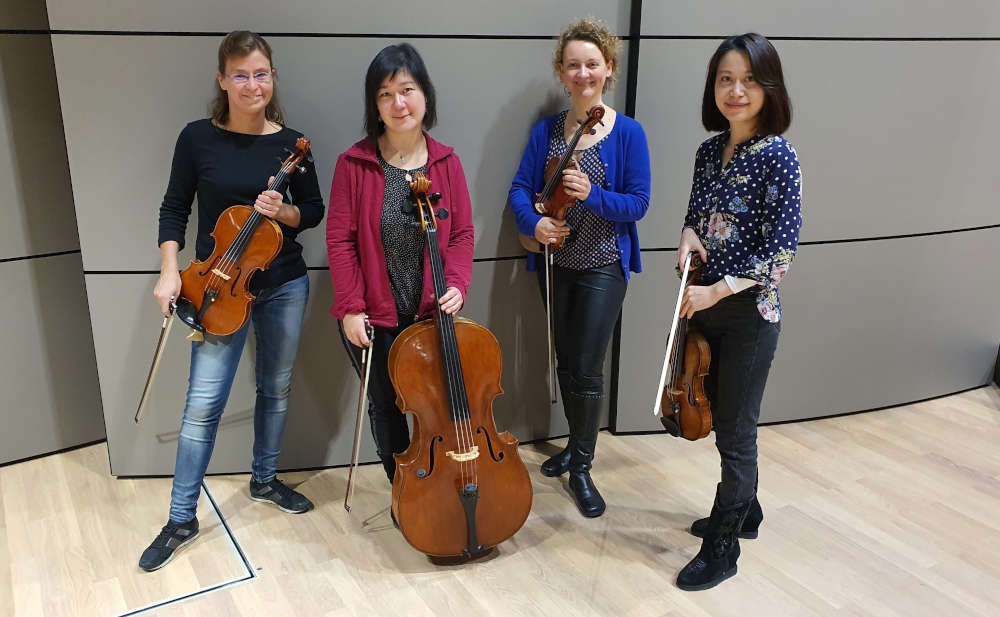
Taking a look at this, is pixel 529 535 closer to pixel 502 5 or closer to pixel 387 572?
pixel 387 572

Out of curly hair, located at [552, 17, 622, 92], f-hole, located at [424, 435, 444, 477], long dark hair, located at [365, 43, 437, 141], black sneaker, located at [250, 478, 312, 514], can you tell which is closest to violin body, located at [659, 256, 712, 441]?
f-hole, located at [424, 435, 444, 477]

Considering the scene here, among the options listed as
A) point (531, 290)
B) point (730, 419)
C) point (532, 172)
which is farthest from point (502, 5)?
point (730, 419)

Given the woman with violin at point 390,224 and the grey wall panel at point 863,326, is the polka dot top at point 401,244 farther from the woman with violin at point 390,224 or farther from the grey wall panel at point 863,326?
the grey wall panel at point 863,326

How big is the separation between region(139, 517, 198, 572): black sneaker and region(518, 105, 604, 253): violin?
1.40m

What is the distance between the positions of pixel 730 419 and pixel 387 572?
1.06m

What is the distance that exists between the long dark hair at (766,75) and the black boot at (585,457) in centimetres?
104

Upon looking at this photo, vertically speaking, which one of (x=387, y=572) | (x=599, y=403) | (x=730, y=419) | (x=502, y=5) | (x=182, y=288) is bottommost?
(x=387, y=572)

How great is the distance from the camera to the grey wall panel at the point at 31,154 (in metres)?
2.54

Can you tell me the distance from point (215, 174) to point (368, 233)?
45 cm

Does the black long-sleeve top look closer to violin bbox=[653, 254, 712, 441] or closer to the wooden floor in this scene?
the wooden floor

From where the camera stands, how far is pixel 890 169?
3.00 m

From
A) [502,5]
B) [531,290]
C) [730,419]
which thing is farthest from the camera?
[531,290]

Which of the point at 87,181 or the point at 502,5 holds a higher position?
the point at 502,5

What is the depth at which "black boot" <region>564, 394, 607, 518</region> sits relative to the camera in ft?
8.21
